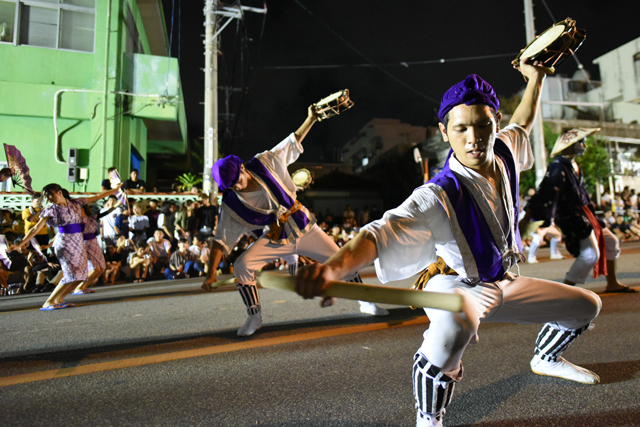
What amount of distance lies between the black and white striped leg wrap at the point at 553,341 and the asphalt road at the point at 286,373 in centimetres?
16

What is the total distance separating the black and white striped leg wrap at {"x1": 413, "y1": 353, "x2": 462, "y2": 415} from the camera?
1732 millimetres

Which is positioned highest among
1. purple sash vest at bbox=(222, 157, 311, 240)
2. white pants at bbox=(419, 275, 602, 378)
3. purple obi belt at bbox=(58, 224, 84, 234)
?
purple sash vest at bbox=(222, 157, 311, 240)

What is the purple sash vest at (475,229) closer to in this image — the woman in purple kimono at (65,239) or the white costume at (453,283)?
the white costume at (453,283)

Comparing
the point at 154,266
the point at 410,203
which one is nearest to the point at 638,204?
the point at 154,266

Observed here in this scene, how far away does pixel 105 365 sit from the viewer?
3.01 meters

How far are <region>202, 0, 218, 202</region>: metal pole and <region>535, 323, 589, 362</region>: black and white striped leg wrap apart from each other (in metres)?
10.6

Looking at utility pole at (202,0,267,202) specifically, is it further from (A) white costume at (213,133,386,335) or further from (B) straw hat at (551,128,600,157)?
(B) straw hat at (551,128,600,157)

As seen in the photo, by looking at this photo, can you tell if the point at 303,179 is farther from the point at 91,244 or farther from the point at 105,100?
the point at 105,100

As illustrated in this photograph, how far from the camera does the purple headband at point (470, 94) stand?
1.89 meters

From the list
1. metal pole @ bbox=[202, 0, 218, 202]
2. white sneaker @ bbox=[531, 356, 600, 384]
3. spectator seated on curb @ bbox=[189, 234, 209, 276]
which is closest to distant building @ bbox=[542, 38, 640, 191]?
metal pole @ bbox=[202, 0, 218, 202]

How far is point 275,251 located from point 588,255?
3.74 meters

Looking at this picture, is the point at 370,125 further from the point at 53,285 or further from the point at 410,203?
the point at 410,203

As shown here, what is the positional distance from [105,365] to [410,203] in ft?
8.43

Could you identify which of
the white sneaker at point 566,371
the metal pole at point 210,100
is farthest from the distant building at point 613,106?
the white sneaker at point 566,371
